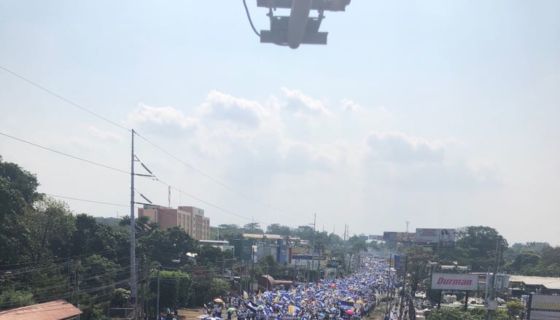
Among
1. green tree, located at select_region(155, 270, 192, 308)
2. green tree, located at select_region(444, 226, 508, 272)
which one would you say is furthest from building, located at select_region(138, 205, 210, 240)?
green tree, located at select_region(444, 226, 508, 272)

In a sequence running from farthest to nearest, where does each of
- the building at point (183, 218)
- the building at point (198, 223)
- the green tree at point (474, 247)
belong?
the building at point (198, 223) → the green tree at point (474, 247) → the building at point (183, 218)

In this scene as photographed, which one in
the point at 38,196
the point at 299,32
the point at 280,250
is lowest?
the point at 280,250

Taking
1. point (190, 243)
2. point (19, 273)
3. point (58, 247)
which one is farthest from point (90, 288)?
point (190, 243)

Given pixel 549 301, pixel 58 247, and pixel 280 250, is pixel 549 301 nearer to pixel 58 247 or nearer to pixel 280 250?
pixel 58 247

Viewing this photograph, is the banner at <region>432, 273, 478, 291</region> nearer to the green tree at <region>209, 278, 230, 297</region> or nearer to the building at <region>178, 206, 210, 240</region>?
the green tree at <region>209, 278, 230, 297</region>

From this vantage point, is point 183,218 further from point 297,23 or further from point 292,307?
point 297,23

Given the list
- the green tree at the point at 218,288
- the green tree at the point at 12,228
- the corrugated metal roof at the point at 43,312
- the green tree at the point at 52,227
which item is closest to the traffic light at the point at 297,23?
the corrugated metal roof at the point at 43,312

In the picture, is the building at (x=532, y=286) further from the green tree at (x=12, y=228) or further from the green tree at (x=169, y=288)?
the green tree at (x=12, y=228)
